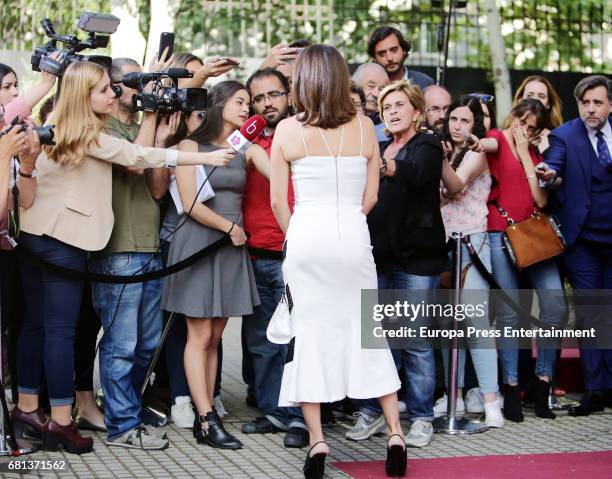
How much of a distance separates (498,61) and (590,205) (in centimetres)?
815

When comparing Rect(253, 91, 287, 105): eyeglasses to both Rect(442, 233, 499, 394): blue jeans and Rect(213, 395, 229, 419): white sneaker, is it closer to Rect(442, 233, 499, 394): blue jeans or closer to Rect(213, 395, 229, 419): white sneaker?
Rect(442, 233, 499, 394): blue jeans

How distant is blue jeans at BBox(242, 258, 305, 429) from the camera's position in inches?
284

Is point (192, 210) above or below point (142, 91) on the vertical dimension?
below

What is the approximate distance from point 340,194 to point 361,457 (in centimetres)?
156

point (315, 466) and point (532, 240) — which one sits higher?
point (532, 240)

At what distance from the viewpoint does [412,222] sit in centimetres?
706

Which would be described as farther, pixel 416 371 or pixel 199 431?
pixel 416 371

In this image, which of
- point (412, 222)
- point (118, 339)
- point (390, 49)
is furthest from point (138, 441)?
point (390, 49)

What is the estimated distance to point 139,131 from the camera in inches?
269

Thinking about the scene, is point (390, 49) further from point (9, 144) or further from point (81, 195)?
point (9, 144)

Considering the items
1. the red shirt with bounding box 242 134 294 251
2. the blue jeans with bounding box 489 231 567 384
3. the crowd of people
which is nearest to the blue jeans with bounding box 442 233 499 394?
the crowd of people

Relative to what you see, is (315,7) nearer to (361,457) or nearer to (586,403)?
(586,403)

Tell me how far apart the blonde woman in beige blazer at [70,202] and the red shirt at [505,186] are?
2.10 metres

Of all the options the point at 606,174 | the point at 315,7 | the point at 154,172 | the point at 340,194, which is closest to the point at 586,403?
the point at 606,174
